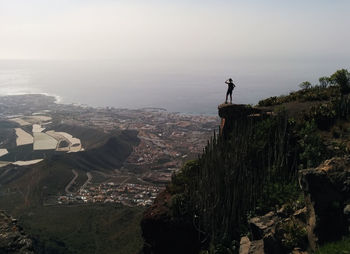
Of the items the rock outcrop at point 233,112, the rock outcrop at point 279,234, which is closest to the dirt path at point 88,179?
the rock outcrop at point 233,112

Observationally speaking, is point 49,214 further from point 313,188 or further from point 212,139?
point 313,188

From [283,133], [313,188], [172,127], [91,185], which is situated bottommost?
[91,185]

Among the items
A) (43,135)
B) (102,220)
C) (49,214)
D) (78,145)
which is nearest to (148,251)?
(102,220)

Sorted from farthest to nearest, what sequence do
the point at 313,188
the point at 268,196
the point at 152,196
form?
1. the point at 152,196
2. the point at 268,196
3. the point at 313,188

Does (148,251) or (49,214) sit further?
(49,214)

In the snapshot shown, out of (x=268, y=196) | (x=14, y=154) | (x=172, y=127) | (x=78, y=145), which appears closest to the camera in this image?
(x=268, y=196)

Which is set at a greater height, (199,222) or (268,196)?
(268,196)

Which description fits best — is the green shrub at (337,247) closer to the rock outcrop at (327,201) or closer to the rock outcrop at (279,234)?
the rock outcrop at (327,201)
